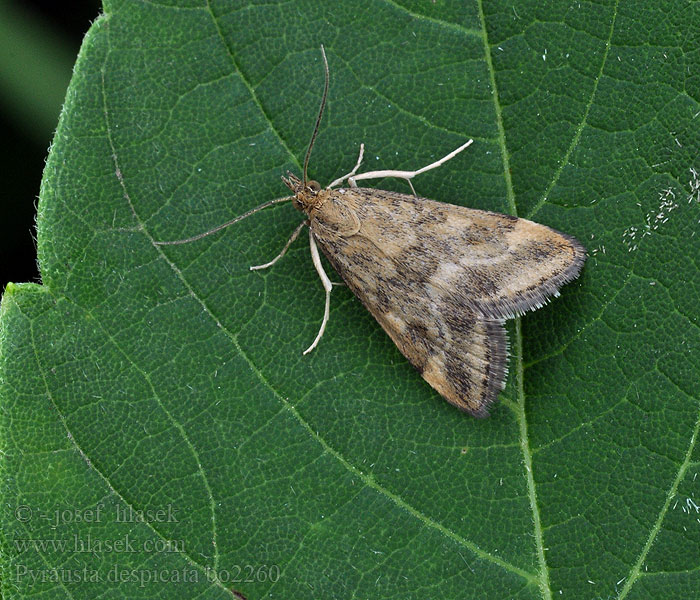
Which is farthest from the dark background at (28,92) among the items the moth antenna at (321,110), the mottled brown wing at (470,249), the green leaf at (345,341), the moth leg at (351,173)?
the mottled brown wing at (470,249)

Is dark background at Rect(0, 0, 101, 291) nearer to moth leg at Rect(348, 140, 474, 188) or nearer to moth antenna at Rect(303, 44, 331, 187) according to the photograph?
moth antenna at Rect(303, 44, 331, 187)

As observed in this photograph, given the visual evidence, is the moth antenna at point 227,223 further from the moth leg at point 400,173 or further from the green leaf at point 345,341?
the moth leg at point 400,173

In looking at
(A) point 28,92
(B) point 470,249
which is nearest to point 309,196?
(B) point 470,249

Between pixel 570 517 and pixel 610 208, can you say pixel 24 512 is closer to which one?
pixel 570 517

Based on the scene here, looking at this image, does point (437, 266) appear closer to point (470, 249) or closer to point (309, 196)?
point (470, 249)

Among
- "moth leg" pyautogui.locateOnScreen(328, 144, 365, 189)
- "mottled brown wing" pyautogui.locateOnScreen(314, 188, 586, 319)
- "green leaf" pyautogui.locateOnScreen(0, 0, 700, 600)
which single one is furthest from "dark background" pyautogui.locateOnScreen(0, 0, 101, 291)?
"mottled brown wing" pyautogui.locateOnScreen(314, 188, 586, 319)

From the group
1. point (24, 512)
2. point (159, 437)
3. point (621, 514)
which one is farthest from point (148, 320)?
point (621, 514)
